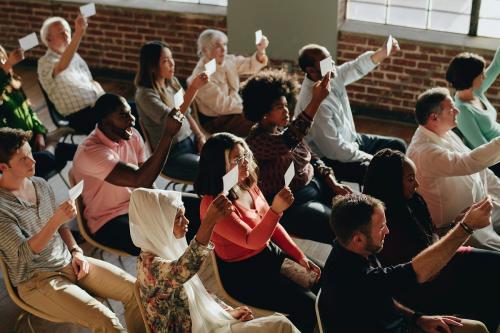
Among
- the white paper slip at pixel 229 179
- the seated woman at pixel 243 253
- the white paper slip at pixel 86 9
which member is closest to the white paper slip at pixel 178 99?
the seated woman at pixel 243 253

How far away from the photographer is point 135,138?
171 inches

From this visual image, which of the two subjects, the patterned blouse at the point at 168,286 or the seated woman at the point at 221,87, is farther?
the seated woman at the point at 221,87

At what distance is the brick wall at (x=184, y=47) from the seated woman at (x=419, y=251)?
3427 mm

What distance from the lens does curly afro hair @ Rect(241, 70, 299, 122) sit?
13.4 ft

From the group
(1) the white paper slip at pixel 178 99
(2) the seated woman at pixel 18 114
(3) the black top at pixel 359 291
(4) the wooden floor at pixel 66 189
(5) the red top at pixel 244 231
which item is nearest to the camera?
(3) the black top at pixel 359 291

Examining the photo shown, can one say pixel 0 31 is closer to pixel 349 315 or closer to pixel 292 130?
pixel 292 130

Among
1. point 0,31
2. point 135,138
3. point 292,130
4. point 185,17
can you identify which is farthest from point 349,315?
point 0,31

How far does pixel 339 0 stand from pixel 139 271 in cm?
439

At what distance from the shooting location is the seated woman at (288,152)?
3.96 m

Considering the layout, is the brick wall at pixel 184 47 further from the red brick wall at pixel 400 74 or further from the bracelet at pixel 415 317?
the bracelet at pixel 415 317

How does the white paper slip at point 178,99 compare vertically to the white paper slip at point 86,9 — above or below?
below

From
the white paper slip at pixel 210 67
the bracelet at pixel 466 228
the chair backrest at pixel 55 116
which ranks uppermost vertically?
the white paper slip at pixel 210 67

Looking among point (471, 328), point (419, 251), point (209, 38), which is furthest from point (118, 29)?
point (471, 328)

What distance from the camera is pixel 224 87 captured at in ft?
18.1
